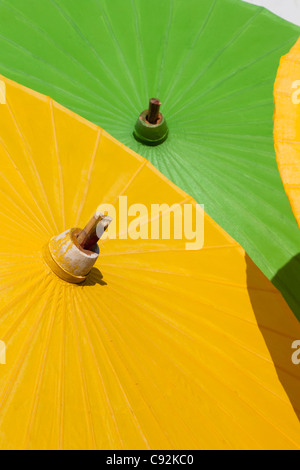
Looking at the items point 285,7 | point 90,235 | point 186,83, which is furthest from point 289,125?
point 285,7

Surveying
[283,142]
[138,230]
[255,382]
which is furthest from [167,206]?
[255,382]

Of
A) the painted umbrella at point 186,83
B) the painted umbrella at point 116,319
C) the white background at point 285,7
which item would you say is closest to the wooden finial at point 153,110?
the painted umbrella at point 186,83

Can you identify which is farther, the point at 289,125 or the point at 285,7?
the point at 285,7

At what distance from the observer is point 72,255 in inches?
89.7

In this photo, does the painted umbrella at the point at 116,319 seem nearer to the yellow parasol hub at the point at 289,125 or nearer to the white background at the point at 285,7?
the yellow parasol hub at the point at 289,125

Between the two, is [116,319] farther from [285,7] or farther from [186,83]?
[285,7]

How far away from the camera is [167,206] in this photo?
9.86 feet

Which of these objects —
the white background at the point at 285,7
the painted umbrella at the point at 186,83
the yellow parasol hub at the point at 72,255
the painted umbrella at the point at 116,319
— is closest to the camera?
the painted umbrella at the point at 116,319

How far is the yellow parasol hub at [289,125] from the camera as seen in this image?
2.34 m

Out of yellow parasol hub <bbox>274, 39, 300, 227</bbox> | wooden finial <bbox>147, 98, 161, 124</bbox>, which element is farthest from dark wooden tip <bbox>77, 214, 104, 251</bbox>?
wooden finial <bbox>147, 98, 161, 124</bbox>

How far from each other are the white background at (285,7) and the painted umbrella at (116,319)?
4.65 m

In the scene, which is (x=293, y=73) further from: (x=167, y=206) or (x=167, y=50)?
(x=167, y=50)

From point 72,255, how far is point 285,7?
5833 millimetres

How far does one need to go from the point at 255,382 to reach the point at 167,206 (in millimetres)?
1009
